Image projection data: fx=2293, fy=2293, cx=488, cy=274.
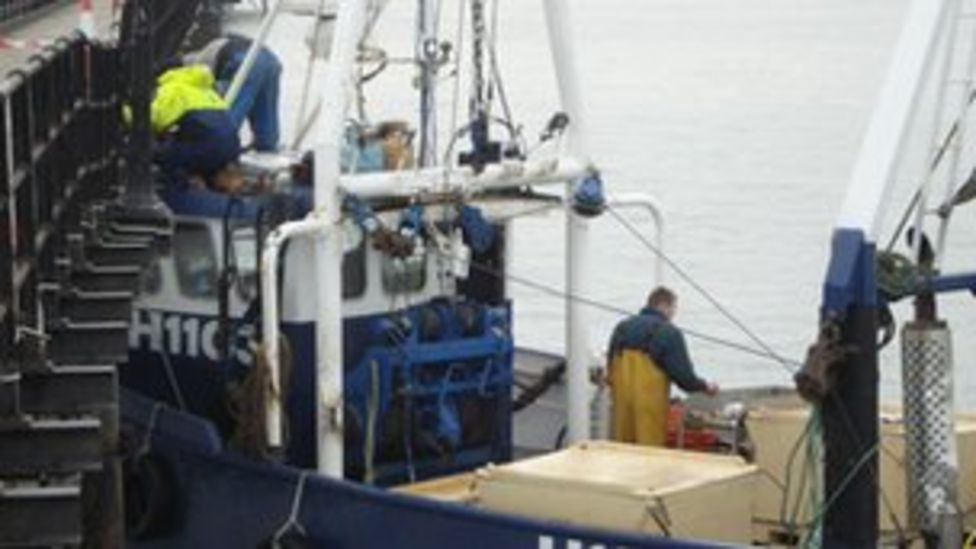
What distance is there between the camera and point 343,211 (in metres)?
12.4

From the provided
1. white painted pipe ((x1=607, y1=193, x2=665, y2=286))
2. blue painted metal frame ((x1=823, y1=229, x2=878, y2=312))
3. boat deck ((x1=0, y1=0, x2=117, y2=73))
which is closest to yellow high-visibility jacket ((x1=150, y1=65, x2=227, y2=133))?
white painted pipe ((x1=607, y1=193, x2=665, y2=286))

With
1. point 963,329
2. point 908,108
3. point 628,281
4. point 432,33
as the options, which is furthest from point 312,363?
point 628,281

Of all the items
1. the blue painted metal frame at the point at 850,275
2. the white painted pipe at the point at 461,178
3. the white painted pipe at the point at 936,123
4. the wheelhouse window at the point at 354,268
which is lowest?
the wheelhouse window at the point at 354,268

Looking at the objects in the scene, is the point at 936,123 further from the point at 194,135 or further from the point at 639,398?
the point at 194,135

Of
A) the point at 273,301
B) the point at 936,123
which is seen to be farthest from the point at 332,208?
A: the point at 936,123

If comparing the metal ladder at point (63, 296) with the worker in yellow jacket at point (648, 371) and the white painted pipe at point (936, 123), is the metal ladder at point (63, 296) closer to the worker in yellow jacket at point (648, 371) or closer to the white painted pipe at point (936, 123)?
the worker in yellow jacket at point (648, 371)

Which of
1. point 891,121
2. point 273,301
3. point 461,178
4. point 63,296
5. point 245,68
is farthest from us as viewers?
point 245,68

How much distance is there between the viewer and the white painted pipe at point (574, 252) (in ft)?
44.7

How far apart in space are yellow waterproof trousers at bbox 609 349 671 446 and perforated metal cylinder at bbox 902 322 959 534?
2.98 metres

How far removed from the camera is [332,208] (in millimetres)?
12258

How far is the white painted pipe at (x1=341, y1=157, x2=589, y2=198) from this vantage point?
1250cm

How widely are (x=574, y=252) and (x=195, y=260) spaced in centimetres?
231

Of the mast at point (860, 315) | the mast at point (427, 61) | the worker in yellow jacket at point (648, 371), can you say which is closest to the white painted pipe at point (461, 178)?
the mast at point (427, 61)

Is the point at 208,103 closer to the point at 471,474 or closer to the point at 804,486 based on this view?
the point at 471,474
